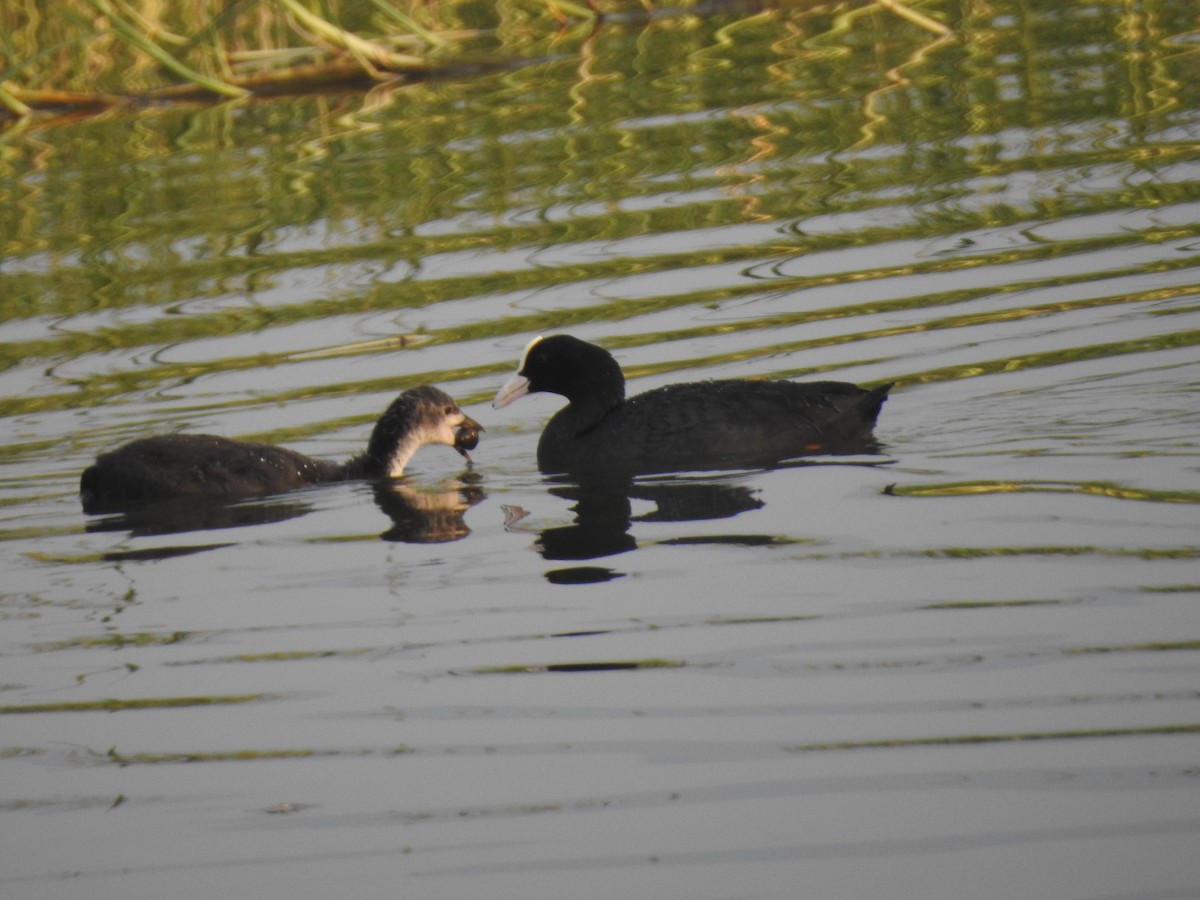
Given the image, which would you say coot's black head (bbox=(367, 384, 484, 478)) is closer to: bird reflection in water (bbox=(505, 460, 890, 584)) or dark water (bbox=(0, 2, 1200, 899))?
dark water (bbox=(0, 2, 1200, 899))

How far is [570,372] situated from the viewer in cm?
936

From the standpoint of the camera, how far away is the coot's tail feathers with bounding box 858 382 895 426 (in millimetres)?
8523

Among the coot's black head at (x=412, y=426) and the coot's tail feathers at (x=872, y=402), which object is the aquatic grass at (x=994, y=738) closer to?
the coot's tail feathers at (x=872, y=402)

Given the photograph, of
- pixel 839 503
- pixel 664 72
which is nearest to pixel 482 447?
pixel 839 503

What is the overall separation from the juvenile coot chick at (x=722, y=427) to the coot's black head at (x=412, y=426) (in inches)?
17.9

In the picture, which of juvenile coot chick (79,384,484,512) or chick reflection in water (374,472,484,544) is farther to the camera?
juvenile coot chick (79,384,484,512)

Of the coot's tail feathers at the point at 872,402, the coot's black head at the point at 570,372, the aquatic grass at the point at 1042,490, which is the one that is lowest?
the aquatic grass at the point at 1042,490

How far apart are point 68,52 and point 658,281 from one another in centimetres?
978

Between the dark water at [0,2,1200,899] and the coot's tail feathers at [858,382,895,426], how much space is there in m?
0.24

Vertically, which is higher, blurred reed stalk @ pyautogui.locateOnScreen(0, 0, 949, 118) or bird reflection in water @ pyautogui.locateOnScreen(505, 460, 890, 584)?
blurred reed stalk @ pyautogui.locateOnScreen(0, 0, 949, 118)

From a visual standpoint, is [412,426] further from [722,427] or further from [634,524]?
[634,524]

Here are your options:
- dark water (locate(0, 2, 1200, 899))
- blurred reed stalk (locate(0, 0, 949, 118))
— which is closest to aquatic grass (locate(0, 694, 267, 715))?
dark water (locate(0, 2, 1200, 899))

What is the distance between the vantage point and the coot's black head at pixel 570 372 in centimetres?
927

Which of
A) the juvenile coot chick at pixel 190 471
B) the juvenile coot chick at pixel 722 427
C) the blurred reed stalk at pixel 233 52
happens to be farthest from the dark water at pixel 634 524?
the blurred reed stalk at pixel 233 52
